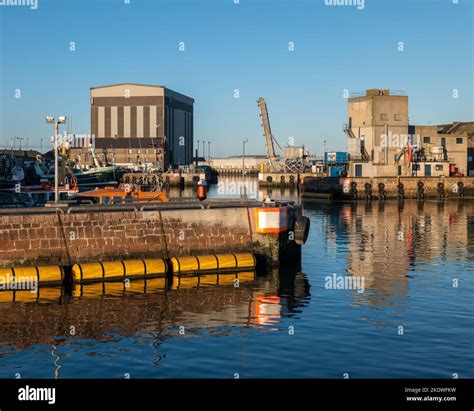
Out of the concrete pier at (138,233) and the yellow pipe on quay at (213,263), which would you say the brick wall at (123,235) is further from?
the yellow pipe on quay at (213,263)

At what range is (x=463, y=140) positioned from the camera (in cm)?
13625

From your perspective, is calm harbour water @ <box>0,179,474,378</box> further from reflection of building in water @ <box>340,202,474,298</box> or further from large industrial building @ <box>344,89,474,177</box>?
large industrial building @ <box>344,89,474,177</box>

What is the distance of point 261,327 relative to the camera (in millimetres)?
28031

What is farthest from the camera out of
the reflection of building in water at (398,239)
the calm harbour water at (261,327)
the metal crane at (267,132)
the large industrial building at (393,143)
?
the metal crane at (267,132)

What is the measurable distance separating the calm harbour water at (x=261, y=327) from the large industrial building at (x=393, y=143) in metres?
79.4

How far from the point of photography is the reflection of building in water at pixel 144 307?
89.0 ft

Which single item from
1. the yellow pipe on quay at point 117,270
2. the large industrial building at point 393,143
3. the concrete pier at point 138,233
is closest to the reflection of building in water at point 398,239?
the concrete pier at point 138,233

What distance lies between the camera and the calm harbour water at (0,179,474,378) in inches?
886

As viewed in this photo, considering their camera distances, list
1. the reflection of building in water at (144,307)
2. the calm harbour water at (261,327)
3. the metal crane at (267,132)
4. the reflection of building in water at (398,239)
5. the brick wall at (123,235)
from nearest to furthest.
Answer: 1. the calm harbour water at (261,327)
2. the reflection of building in water at (144,307)
3. the brick wall at (123,235)
4. the reflection of building in water at (398,239)
5. the metal crane at (267,132)

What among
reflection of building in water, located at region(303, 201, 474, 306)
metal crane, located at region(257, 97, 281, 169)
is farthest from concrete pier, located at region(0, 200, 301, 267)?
metal crane, located at region(257, 97, 281, 169)

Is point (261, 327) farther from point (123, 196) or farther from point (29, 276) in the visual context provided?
point (123, 196)
